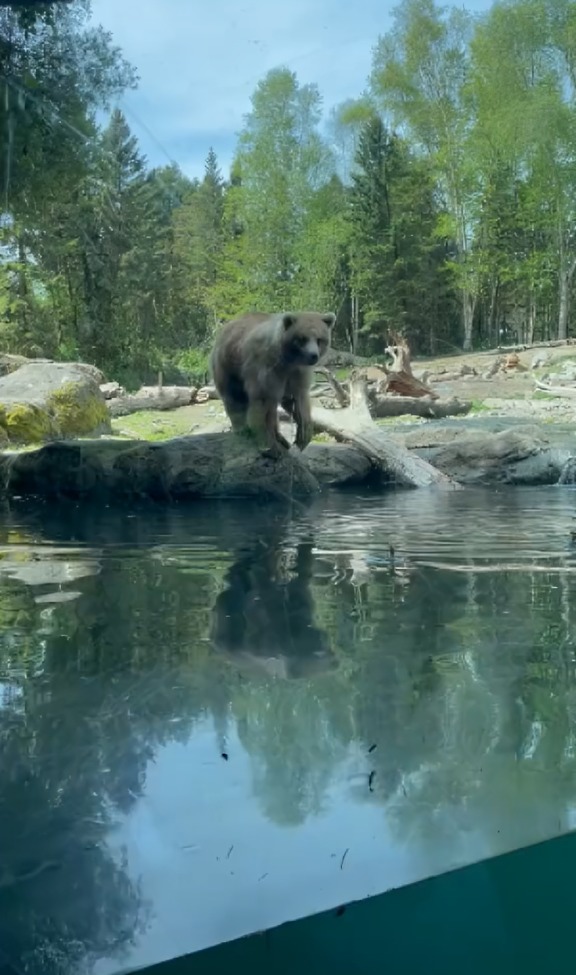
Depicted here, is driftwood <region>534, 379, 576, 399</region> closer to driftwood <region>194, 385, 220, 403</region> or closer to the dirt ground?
the dirt ground

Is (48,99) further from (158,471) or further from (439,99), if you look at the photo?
(439,99)

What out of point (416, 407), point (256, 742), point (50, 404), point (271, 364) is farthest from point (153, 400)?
point (256, 742)

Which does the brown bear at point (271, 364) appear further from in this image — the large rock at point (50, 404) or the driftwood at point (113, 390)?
the driftwood at point (113, 390)

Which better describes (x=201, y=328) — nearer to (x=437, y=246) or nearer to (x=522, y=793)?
(x=437, y=246)

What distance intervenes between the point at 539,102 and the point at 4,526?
48.0 ft

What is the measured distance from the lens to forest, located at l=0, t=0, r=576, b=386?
9.19m

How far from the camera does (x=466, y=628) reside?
2.52 metres

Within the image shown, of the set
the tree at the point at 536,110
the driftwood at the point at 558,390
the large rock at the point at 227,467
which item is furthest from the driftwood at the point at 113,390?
the tree at the point at 536,110

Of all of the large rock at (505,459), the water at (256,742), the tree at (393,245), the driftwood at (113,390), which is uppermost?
the tree at (393,245)

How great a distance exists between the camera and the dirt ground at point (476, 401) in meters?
12.2

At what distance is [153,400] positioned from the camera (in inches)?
557

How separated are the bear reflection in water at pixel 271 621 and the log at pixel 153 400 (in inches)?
403

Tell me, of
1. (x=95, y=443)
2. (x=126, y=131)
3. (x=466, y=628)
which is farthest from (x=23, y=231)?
(x=466, y=628)

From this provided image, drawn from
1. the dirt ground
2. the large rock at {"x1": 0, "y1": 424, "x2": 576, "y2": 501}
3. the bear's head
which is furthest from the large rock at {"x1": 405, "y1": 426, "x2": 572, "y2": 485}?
the dirt ground
